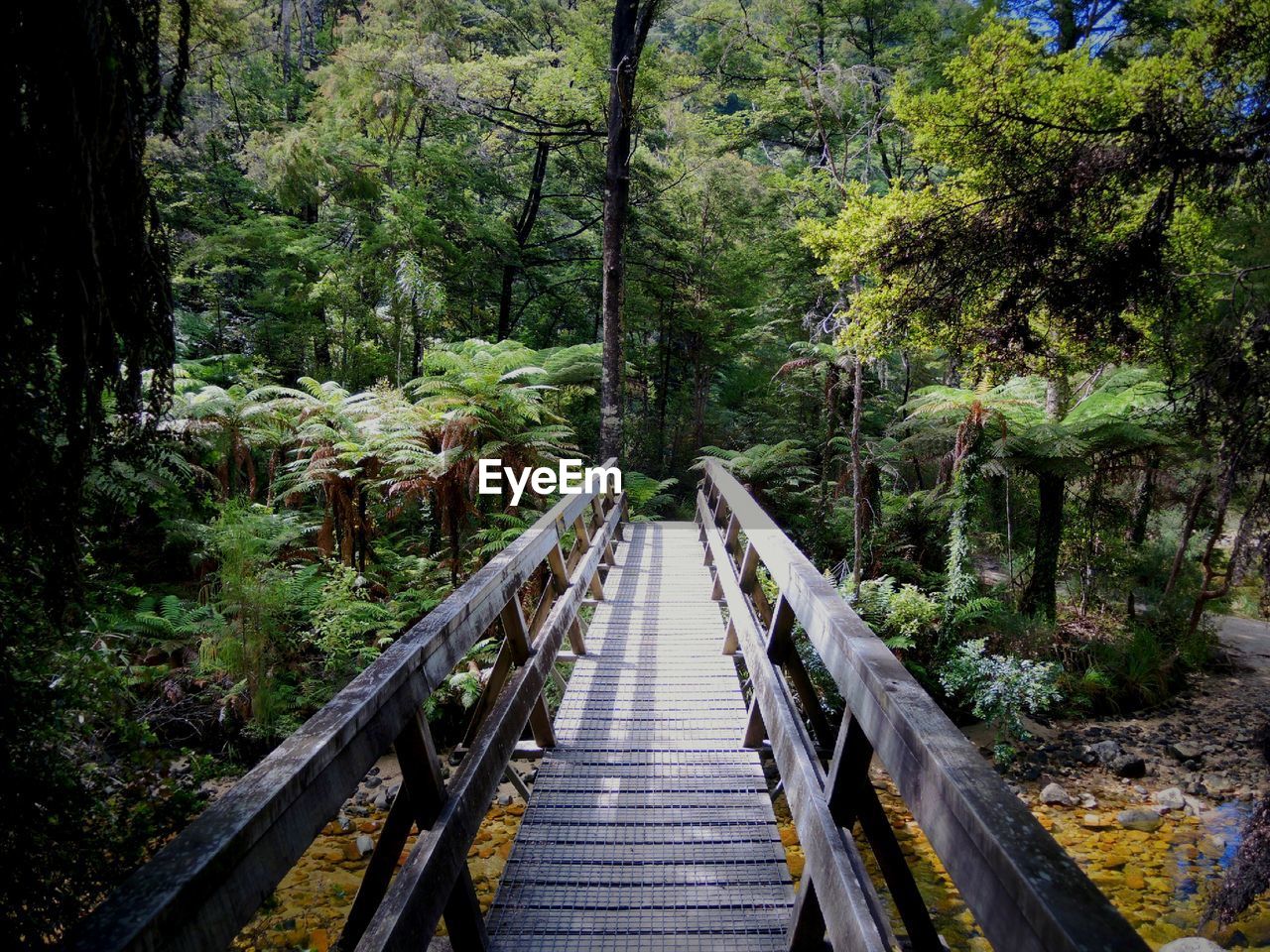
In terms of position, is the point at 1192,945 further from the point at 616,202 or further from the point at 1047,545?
the point at 616,202

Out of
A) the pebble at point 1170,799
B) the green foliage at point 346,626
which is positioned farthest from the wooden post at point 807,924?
the pebble at point 1170,799

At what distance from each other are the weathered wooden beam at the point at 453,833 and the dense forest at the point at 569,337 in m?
1.27

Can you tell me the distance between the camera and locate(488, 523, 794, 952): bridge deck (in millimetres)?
2330

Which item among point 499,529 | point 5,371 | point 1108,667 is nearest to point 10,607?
point 5,371

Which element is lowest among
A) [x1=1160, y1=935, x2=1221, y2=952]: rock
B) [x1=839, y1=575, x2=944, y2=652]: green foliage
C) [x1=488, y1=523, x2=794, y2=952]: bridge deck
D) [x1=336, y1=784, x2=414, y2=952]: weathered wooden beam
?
[x1=1160, y1=935, x2=1221, y2=952]: rock

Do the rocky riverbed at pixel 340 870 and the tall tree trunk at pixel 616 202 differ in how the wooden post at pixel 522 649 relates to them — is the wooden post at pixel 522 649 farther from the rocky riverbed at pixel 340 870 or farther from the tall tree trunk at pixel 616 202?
the tall tree trunk at pixel 616 202

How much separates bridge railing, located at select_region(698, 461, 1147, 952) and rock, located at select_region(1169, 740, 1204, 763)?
8.25 meters

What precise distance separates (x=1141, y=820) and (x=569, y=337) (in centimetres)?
1706

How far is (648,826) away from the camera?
2.92 metres

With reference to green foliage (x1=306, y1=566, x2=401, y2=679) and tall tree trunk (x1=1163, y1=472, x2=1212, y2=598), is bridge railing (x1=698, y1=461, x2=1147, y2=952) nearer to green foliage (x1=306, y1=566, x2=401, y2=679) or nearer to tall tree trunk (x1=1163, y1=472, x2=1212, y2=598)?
green foliage (x1=306, y1=566, x2=401, y2=679)

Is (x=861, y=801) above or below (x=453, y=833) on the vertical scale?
above

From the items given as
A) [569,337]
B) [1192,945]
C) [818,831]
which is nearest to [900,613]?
[1192,945]

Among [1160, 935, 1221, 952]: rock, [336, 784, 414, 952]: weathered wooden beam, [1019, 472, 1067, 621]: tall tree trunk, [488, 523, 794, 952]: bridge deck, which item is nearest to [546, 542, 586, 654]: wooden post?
[488, 523, 794, 952]: bridge deck

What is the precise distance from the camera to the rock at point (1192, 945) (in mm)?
4547
